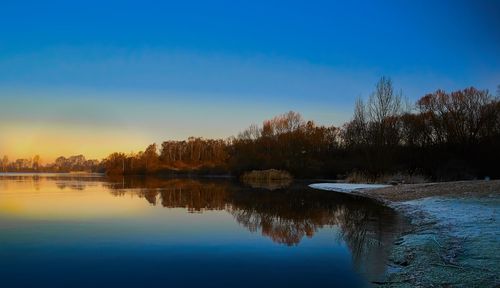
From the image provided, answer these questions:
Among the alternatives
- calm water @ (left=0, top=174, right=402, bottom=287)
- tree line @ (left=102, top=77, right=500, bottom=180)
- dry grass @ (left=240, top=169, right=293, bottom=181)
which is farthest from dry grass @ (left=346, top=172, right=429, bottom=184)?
dry grass @ (left=240, top=169, right=293, bottom=181)

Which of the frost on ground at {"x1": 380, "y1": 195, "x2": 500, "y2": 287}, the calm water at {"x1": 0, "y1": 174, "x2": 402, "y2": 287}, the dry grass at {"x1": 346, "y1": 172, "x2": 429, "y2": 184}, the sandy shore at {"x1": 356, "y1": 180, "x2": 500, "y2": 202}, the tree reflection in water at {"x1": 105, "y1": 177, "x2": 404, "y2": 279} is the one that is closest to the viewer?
the frost on ground at {"x1": 380, "y1": 195, "x2": 500, "y2": 287}

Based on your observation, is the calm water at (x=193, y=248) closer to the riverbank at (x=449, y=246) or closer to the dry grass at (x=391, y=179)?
the riverbank at (x=449, y=246)

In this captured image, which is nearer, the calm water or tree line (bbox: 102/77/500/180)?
the calm water

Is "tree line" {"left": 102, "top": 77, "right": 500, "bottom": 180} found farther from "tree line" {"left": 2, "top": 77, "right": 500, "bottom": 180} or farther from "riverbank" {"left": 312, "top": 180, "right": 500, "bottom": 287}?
"riverbank" {"left": 312, "top": 180, "right": 500, "bottom": 287}

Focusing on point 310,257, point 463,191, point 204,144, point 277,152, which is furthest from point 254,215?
point 204,144

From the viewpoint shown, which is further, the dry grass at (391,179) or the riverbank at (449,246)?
the dry grass at (391,179)

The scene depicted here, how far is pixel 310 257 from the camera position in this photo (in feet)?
29.1

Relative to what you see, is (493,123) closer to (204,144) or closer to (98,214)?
(98,214)

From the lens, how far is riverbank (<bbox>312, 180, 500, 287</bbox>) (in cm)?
662

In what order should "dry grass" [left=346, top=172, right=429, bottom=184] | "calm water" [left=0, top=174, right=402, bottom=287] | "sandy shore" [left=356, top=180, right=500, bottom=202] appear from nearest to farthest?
1. "calm water" [left=0, top=174, right=402, bottom=287]
2. "sandy shore" [left=356, top=180, right=500, bottom=202]
3. "dry grass" [left=346, top=172, right=429, bottom=184]

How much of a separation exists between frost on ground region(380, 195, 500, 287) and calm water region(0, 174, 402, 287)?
1.68 feet

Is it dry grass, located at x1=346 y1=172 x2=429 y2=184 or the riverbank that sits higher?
dry grass, located at x1=346 y1=172 x2=429 y2=184

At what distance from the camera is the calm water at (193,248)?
281 inches

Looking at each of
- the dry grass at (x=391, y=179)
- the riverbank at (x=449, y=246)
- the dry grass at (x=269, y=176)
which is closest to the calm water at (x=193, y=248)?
the riverbank at (x=449, y=246)
